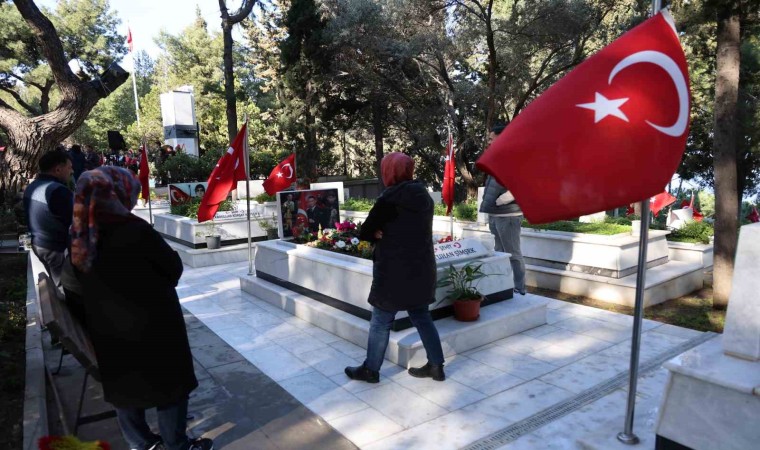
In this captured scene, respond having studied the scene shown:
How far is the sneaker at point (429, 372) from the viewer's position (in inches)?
168

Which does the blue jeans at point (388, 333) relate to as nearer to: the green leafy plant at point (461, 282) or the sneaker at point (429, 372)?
the sneaker at point (429, 372)

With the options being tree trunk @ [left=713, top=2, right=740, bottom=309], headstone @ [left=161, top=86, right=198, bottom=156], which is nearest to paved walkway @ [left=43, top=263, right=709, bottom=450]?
tree trunk @ [left=713, top=2, right=740, bottom=309]

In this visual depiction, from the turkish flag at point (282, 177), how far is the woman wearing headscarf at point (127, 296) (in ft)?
23.5

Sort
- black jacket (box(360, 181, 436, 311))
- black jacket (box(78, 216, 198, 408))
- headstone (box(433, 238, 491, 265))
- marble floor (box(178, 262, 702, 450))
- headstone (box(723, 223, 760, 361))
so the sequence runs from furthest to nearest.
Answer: headstone (box(433, 238, 491, 265)) < black jacket (box(360, 181, 436, 311)) < marble floor (box(178, 262, 702, 450)) < black jacket (box(78, 216, 198, 408)) < headstone (box(723, 223, 760, 361))

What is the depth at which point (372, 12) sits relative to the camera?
18484mm

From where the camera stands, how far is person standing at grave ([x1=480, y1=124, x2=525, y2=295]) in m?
6.14

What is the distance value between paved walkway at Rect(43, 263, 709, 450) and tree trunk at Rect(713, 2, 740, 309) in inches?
53.9

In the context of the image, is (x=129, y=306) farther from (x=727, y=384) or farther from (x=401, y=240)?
(x=727, y=384)

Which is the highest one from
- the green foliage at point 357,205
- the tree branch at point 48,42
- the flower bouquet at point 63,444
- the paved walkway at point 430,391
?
the tree branch at point 48,42

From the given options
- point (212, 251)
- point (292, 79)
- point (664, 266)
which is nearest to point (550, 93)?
point (664, 266)

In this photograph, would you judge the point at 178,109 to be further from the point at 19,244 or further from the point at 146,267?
the point at 146,267

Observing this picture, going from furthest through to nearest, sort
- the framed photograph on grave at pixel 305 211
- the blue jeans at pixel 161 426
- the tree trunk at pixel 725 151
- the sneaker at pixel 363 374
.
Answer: the framed photograph on grave at pixel 305 211 < the tree trunk at pixel 725 151 < the sneaker at pixel 363 374 < the blue jeans at pixel 161 426

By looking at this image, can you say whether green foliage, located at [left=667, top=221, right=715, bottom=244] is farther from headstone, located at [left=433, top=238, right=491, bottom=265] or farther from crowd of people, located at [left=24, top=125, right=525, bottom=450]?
crowd of people, located at [left=24, top=125, right=525, bottom=450]

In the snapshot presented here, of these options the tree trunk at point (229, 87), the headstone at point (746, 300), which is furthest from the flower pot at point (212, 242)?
the headstone at point (746, 300)
